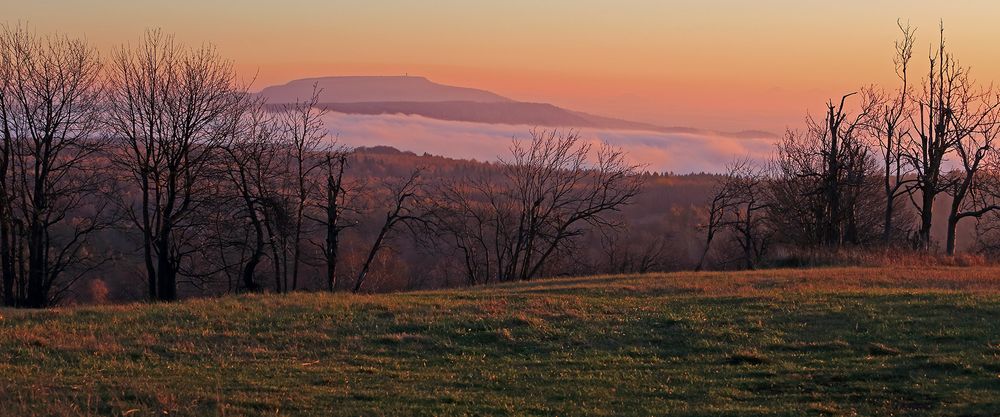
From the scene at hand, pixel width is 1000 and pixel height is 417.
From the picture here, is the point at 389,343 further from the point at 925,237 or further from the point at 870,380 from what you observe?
the point at 925,237

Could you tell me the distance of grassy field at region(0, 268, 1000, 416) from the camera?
32.4 ft

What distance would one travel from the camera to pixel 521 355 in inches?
533

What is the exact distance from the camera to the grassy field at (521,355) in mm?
9883

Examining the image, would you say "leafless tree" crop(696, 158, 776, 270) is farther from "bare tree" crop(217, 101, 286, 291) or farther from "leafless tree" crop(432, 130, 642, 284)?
"bare tree" crop(217, 101, 286, 291)

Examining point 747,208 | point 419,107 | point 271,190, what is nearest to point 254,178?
point 271,190

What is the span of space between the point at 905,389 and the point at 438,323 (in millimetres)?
7521

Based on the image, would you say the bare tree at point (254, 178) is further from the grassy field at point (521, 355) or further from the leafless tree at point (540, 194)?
the grassy field at point (521, 355)

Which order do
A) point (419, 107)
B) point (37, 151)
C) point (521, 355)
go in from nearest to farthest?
point (521, 355)
point (37, 151)
point (419, 107)

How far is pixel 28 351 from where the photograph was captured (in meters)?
12.7

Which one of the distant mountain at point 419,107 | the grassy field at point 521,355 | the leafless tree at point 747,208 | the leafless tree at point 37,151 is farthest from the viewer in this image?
the distant mountain at point 419,107

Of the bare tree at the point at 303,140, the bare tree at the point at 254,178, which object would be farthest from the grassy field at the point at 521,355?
the bare tree at the point at 303,140

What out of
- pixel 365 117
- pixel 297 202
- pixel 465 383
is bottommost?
pixel 465 383

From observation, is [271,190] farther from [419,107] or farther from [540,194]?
[419,107]

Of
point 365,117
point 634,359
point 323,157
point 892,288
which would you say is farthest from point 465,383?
point 365,117
